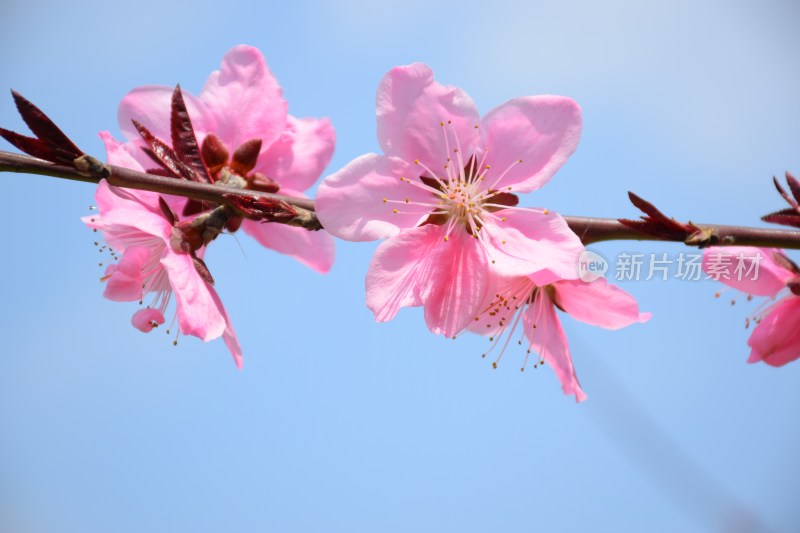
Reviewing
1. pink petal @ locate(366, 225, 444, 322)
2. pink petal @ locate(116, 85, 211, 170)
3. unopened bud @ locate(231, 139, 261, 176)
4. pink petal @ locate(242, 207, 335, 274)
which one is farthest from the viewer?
pink petal @ locate(242, 207, 335, 274)

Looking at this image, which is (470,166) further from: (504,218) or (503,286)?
(503,286)

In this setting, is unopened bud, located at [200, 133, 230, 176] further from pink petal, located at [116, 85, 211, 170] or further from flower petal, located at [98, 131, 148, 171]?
flower petal, located at [98, 131, 148, 171]

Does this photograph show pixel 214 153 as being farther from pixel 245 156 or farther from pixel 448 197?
pixel 448 197

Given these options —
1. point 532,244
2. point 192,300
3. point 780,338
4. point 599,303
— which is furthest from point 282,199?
point 780,338

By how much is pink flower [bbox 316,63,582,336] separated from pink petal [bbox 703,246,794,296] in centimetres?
44

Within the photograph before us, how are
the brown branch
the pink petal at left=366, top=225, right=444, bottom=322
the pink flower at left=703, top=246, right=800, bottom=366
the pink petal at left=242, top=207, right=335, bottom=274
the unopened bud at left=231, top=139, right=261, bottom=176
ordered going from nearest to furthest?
the brown branch < the pink petal at left=366, top=225, right=444, bottom=322 < the pink flower at left=703, top=246, right=800, bottom=366 < the unopened bud at left=231, top=139, right=261, bottom=176 < the pink petal at left=242, top=207, right=335, bottom=274

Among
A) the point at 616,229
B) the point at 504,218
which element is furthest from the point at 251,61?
the point at 616,229

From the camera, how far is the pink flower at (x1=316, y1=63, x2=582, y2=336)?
1.49m

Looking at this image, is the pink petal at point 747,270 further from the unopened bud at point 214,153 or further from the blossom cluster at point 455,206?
the unopened bud at point 214,153

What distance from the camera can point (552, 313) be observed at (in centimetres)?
187

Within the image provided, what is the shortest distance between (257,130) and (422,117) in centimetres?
68

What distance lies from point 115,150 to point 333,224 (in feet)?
1.82

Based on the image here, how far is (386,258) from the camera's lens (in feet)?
4.92

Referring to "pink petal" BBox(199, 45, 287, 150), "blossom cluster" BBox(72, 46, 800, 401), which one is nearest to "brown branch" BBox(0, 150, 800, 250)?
"blossom cluster" BBox(72, 46, 800, 401)
